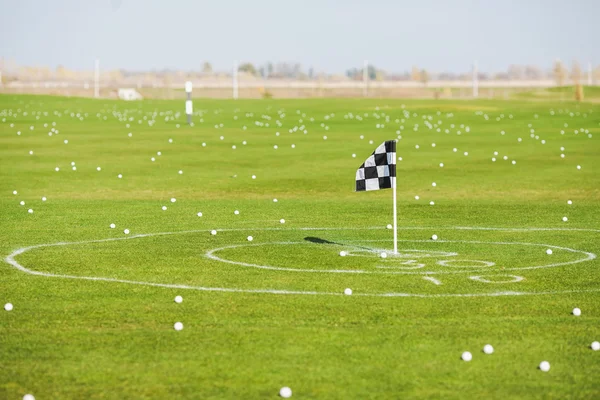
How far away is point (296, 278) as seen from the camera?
16.2 metres

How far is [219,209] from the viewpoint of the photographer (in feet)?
84.7

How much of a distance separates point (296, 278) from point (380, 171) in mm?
3061

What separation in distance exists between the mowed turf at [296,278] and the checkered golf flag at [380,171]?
116 cm

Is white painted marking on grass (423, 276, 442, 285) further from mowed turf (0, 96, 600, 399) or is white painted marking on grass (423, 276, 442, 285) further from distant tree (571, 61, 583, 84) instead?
distant tree (571, 61, 583, 84)

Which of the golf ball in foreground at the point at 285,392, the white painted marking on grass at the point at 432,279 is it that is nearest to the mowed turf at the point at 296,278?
the white painted marking on grass at the point at 432,279

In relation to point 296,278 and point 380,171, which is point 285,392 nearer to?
point 296,278

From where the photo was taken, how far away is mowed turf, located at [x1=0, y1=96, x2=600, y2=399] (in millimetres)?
10898

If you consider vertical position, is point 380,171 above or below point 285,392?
above

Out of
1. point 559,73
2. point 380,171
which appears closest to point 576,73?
point 559,73

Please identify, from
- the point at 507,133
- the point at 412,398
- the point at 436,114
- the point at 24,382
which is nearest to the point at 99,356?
the point at 24,382

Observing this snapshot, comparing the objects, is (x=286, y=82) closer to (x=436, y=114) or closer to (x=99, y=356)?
(x=436, y=114)

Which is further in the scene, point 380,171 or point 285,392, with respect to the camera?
point 380,171

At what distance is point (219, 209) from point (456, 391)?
627 inches

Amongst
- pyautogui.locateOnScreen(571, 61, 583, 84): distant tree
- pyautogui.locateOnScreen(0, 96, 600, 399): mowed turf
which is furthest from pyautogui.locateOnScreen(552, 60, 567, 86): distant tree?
pyautogui.locateOnScreen(0, 96, 600, 399): mowed turf
